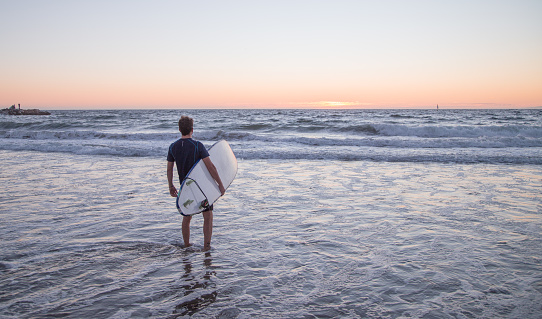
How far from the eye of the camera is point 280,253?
14.2 ft

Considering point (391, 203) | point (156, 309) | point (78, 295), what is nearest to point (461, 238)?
point (391, 203)

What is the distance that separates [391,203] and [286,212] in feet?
6.78

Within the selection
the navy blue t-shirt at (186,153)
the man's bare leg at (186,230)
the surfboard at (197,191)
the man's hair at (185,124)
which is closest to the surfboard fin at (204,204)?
the surfboard at (197,191)

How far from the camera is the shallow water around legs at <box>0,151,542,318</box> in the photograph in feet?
10.3

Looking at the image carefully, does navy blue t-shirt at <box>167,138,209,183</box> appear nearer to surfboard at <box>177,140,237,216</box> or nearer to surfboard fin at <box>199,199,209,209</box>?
surfboard at <box>177,140,237,216</box>

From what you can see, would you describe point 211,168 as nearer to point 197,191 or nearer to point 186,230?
point 197,191

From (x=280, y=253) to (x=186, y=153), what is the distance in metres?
1.68

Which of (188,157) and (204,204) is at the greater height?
(188,157)

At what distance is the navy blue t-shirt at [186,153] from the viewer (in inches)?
172

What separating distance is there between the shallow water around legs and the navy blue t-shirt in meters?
1.06

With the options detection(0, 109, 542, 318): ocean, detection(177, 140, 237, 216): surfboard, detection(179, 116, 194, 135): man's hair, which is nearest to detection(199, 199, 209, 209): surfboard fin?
detection(177, 140, 237, 216): surfboard

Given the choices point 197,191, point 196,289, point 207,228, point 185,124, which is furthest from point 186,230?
point 185,124

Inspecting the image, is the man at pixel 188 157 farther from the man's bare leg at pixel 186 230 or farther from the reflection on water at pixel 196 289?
the reflection on water at pixel 196 289

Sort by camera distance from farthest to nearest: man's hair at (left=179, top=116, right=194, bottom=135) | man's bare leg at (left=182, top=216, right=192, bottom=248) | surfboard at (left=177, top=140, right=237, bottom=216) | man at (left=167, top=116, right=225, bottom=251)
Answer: man's bare leg at (left=182, top=216, right=192, bottom=248)
surfboard at (left=177, top=140, right=237, bottom=216)
man at (left=167, top=116, right=225, bottom=251)
man's hair at (left=179, top=116, right=194, bottom=135)
